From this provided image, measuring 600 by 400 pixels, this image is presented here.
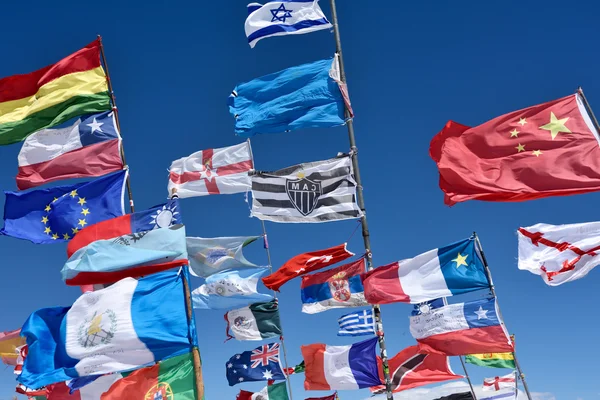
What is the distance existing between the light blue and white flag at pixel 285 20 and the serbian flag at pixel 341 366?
37.3 feet

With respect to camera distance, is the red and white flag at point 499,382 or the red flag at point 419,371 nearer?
the red flag at point 419,371

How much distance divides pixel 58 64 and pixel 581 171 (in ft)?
64.0

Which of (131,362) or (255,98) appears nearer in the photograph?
(131,362)

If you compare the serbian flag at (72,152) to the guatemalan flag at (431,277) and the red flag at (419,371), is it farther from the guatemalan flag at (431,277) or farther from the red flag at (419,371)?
the red flag at (419,371)

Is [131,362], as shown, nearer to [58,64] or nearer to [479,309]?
[479,309]

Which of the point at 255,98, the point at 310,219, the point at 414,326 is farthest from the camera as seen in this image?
the point at 255,98

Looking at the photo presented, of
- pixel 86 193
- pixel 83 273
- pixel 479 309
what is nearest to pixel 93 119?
pixel 86 193

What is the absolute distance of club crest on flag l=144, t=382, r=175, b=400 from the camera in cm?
1631

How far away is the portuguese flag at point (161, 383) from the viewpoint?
53.7 feet

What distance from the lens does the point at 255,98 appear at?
22125 millimetres

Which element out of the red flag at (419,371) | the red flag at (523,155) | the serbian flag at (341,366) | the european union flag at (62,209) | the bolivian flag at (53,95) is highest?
the bolivian flag at (53,95)

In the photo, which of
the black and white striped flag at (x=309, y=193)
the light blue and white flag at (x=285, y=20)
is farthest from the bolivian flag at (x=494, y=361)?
the light blue and white flag at (x=285, y=20)

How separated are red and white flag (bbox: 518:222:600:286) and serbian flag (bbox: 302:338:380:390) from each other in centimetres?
678

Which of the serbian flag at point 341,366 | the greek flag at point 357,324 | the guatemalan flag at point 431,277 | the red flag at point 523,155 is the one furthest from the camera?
the greek flag at point 357,324
